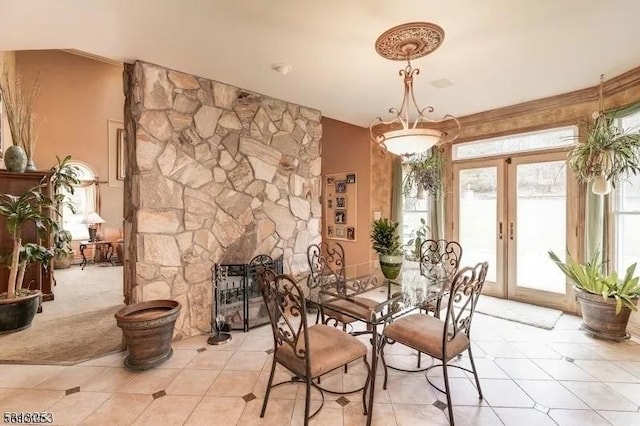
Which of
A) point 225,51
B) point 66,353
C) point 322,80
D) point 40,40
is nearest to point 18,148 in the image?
point 40,40

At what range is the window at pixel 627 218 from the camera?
311cm

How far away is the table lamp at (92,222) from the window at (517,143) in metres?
7.74

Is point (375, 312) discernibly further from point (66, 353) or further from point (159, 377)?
point (66, 353)

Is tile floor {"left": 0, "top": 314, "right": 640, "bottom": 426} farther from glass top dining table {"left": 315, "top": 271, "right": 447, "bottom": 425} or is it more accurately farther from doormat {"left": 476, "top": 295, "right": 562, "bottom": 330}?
doormat {"left": 476, "top": 295, "right": 562, "bottom": 330}

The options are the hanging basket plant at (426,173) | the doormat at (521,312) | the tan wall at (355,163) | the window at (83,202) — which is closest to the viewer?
the doormat at (521,312)

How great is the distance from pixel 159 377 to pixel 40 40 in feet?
9.28

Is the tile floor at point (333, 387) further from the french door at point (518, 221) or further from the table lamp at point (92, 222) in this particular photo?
the table lamp at point (92, 222)

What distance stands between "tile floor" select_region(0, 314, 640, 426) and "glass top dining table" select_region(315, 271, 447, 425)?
341 millimetres

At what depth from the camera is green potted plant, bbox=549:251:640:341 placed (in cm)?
288

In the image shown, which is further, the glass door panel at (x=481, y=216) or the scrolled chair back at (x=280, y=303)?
the glass door panel at (x=481, y=216)

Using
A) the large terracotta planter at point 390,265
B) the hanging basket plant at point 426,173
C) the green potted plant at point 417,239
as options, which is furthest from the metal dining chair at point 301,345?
the hanging basket plant at point 426,173

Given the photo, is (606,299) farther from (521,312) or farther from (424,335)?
(424,335)

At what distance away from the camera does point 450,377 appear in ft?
7.74

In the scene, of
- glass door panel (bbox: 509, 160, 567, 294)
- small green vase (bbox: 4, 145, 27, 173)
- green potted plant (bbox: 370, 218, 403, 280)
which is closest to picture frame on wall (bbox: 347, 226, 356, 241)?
glass door panel (bbox: 509, 160, 567, 294)
